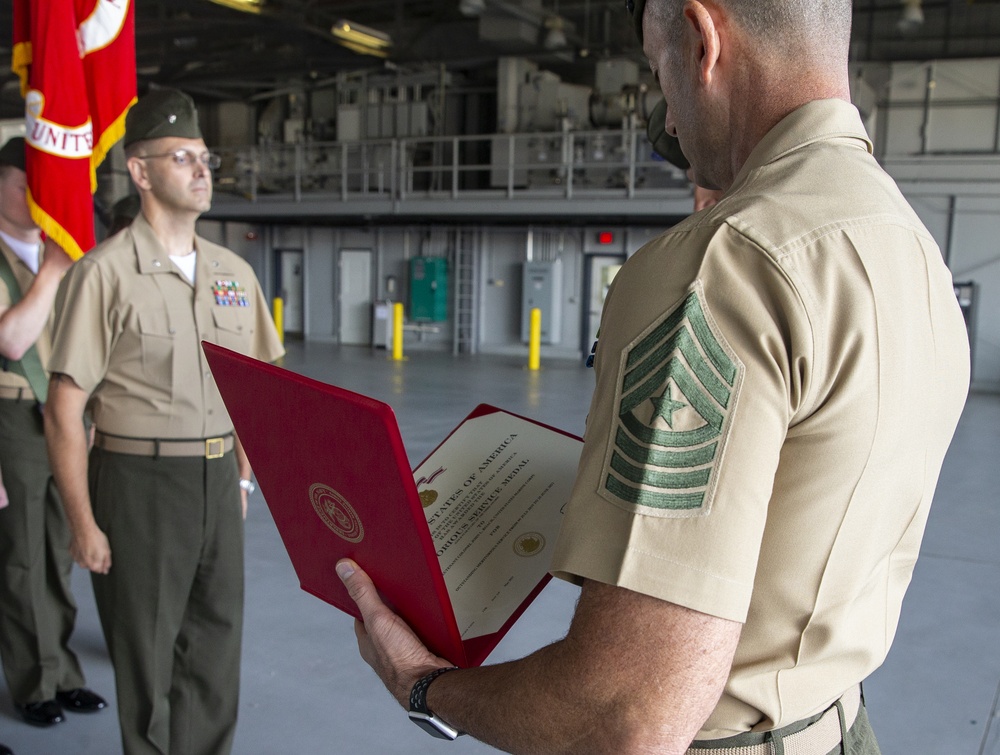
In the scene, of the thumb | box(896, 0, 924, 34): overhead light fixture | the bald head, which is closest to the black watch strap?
the thumb

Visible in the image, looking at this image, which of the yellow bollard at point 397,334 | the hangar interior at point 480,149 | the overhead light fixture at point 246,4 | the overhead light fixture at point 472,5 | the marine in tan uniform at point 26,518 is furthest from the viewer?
the yellow bollard at point 397,334

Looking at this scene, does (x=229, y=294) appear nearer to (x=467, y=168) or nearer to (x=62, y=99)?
(x=62, y=99)

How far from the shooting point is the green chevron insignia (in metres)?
0.78

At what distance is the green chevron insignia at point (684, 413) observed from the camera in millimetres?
777

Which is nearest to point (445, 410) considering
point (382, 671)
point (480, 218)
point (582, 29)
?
point (480, 218)

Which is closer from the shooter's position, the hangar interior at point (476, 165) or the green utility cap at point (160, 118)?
the green utility cap at point (160, 118)

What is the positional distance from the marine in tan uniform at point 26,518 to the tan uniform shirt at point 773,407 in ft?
9.38

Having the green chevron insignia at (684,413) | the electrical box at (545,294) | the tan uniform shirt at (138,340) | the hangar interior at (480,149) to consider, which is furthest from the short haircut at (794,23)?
the electrical box at (545,294)

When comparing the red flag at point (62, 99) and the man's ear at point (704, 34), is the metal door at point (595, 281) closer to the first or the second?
the red flag at point (62, 99)

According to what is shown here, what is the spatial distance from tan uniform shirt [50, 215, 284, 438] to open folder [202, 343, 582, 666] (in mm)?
1517

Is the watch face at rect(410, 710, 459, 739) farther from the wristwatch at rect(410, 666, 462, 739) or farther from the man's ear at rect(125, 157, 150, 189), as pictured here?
the man's ear at rect(125, 157, 150, 189)

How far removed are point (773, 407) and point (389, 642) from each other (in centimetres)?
60

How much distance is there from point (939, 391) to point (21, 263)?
334 centimetres

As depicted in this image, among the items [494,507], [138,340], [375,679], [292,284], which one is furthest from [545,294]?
[494,507]
